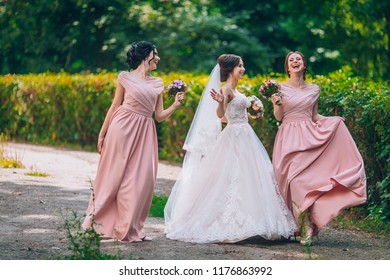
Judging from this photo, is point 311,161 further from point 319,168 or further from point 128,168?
point 128,168

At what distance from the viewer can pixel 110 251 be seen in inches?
281

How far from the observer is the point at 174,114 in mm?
15125

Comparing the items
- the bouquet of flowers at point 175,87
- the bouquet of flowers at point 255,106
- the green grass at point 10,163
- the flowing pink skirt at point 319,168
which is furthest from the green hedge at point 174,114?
the green grass at point 10,163

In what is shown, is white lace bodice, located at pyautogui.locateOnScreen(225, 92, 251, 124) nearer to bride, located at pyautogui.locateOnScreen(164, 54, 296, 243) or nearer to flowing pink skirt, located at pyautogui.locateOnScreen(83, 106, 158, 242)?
bride, located at pyautogui.locateOnScreen(164, 54, 296, 243)

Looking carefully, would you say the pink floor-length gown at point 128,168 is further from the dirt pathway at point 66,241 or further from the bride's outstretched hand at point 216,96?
the bride's outstretched hand at point 216,96

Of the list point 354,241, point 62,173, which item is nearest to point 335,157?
point 354,241

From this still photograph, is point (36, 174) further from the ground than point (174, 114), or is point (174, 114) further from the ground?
point (174, 114)

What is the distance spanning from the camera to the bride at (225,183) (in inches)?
309

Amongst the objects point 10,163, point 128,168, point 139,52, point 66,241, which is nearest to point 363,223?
point 128,168

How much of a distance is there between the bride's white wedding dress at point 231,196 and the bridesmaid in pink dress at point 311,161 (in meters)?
0.17

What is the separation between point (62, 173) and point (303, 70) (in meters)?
5.42

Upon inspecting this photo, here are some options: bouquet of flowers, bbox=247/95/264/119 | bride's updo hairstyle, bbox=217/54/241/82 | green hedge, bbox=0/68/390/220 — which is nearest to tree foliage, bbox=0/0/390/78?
green hedge, bbox=0/68/390/220

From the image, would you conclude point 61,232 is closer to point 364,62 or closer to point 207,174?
point 207,174

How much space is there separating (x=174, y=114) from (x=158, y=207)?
5.30 m
